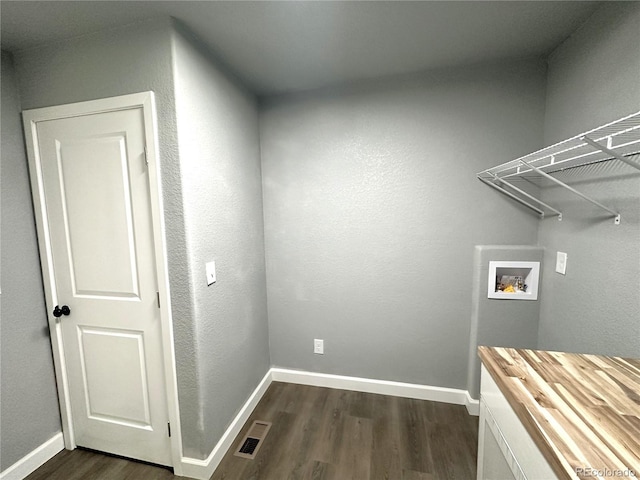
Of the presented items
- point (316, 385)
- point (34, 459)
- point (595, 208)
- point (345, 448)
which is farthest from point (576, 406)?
point (34, 459)

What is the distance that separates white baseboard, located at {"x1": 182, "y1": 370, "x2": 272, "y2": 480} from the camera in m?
→ 1.51

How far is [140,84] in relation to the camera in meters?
1.35

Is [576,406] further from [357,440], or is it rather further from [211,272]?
[211,272]

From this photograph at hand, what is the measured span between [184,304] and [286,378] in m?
1.34

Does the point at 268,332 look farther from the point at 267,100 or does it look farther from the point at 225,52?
the point at 225,52

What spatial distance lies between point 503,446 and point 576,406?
31cm

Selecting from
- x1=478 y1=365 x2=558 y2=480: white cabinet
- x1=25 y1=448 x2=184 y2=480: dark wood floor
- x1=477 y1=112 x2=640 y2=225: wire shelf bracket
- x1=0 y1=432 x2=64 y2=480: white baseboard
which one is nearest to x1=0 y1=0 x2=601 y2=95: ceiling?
x1=477 y1=112 x2=640 y2=225: wire shelf bracket

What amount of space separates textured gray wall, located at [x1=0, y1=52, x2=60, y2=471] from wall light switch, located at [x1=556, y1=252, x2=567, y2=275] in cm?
307

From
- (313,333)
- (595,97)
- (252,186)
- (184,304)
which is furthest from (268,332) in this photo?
(595,97)

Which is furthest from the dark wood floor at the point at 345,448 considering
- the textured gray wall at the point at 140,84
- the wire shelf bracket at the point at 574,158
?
the wire shelf bracket at the point at 574,158

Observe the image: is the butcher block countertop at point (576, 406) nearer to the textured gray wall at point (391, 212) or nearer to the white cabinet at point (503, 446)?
the white cabinet at point (503, 446)

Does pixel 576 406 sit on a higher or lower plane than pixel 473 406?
higher

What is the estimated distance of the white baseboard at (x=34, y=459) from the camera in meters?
1.48

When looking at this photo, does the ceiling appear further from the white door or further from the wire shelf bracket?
the wire shelf bracket
